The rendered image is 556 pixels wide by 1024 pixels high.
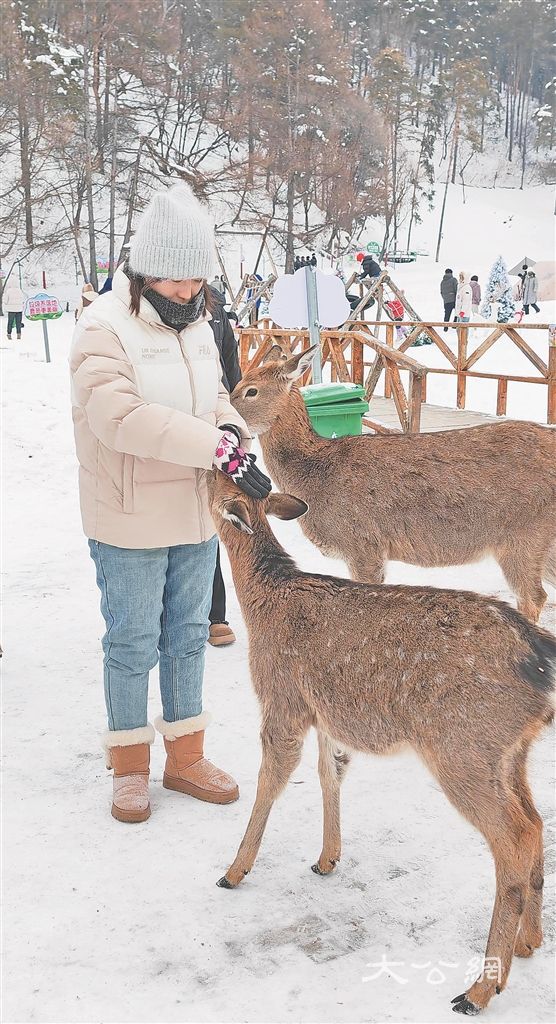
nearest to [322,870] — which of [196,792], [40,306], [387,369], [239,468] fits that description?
[196,792]

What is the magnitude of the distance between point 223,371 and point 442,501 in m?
1.38

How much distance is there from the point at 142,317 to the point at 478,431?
8.06ft

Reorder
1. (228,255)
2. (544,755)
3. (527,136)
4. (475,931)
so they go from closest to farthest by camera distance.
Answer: (475,931) < (544,755) < (228,255) < (527,136)

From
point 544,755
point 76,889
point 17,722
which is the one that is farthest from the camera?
point 17,722

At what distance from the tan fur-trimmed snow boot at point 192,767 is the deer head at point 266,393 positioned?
2.21 meters

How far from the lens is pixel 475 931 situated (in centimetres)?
275

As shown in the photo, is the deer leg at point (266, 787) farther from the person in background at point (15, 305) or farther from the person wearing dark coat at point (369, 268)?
the person wearing dark coat at point (369, 268)

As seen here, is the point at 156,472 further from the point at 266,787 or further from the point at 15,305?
the point at 15,305

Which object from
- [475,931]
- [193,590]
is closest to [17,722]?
[193,590]

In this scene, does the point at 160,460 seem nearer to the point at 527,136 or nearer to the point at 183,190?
the point at 183,190

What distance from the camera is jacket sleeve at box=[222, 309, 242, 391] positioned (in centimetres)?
473

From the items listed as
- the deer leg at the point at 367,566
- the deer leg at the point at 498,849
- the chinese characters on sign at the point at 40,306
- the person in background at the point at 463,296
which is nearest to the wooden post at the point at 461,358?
the chinese characters on sign at the point at 40,306

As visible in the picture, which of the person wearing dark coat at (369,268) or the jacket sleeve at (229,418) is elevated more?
the person wearing dark coat at (369,268)

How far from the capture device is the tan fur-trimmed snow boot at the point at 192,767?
11.8 ft
